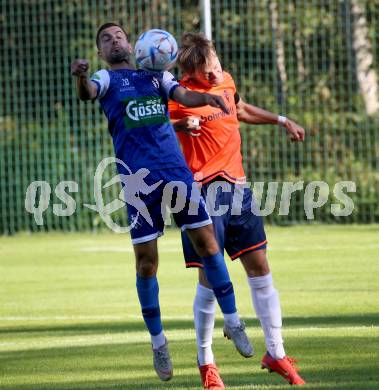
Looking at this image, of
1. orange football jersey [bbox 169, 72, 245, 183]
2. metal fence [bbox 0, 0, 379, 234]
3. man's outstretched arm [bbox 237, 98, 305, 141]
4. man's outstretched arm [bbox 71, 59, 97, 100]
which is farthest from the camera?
metal fence [bbox 0, 0, 379, 234]

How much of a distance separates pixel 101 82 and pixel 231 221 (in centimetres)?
118

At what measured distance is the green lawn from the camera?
775cm

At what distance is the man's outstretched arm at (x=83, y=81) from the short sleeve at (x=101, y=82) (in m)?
0.06

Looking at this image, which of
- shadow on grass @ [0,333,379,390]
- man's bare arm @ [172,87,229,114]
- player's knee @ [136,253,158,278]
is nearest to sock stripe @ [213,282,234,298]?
player's knee @ [136,253,158,278]

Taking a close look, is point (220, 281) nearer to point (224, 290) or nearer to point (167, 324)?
point (224, 290)

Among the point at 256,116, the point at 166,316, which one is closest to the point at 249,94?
Result: the point at 166,316

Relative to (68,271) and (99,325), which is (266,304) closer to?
(99,325)

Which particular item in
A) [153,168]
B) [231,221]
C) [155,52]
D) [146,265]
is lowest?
[146,265]

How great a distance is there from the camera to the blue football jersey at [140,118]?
712 cm

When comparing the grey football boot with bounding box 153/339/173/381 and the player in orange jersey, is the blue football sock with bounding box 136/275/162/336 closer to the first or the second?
the grey football boot with bounding box 153/339/173/381

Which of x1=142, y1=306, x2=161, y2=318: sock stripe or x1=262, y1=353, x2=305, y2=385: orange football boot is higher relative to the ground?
x1=142, y1=306, x2=161, y2=318: sock stripe

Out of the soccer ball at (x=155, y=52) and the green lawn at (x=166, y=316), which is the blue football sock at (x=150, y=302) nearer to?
the green lawn at (x=166, y=316)

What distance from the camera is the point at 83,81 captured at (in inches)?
270

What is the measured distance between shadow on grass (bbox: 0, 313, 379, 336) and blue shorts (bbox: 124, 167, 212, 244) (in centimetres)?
320
